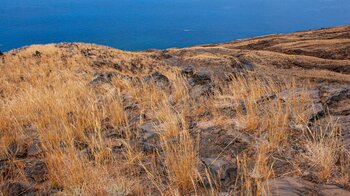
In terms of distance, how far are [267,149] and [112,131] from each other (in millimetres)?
2492

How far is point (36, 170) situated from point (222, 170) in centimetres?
228

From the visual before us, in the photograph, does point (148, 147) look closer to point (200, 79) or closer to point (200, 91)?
point (200, 91)

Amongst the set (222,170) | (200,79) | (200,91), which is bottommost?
(222,170)

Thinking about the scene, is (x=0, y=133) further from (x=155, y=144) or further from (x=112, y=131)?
(x=155, y=144)

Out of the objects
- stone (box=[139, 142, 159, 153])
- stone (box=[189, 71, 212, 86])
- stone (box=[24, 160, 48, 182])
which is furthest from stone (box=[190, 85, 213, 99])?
stone (box=[24, 160, 48, 182])

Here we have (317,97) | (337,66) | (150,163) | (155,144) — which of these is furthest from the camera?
(337,66)

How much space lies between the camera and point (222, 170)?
3270 millimetres

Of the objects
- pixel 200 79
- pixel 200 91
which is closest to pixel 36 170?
pixel 200 91

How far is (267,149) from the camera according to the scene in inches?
145

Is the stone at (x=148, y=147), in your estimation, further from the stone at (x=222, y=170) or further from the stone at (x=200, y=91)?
the stone at (x=200, y=91)

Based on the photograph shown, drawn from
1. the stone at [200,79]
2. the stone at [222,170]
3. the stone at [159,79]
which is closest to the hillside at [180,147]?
the stone at [222,170]

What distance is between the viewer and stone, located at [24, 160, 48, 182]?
3.65 metres

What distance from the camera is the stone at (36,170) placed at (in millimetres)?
3648

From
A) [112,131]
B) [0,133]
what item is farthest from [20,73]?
[112,131]
